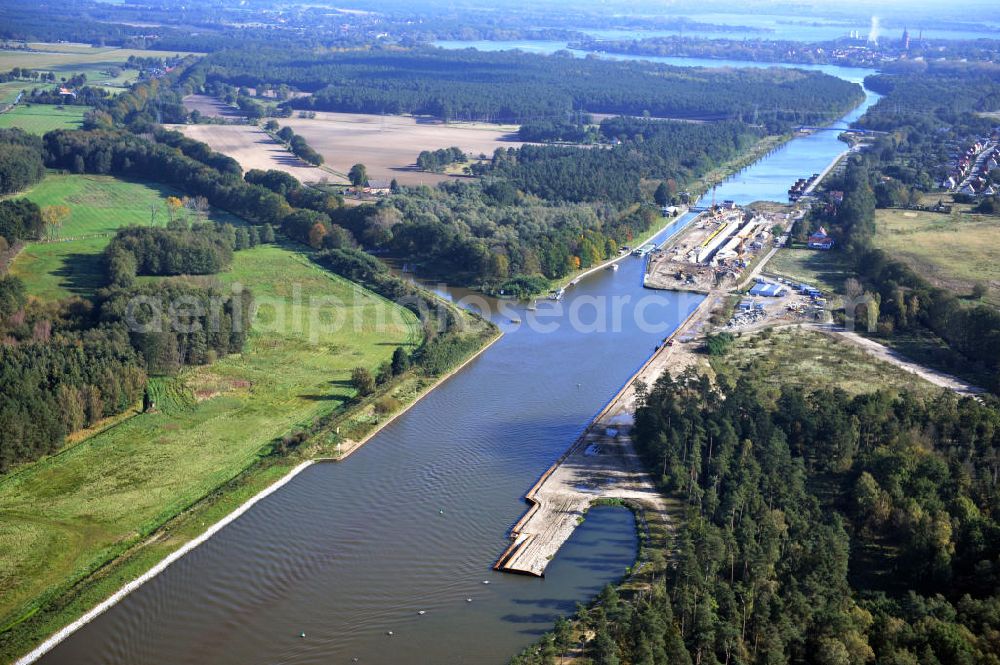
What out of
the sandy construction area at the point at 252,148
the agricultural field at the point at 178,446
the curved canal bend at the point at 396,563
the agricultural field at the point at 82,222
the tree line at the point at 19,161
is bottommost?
the curved canal bend at the point at 396,563

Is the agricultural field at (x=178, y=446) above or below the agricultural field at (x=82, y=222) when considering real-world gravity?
below

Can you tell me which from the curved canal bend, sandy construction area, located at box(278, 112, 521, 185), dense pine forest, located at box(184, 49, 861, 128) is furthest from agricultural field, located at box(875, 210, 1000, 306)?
dense pine forest, located at box(184, 49, 861, 128)

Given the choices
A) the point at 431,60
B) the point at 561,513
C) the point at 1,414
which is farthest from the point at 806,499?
the point at 431,60

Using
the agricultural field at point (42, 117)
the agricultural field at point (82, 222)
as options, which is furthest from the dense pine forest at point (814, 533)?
the agricultural field at point (42, 117)

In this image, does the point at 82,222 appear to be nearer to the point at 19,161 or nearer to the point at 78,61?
the point at 19,161

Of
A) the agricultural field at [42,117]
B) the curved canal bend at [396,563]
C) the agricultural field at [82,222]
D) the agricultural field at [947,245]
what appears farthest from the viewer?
the agricultural field at [42,117]

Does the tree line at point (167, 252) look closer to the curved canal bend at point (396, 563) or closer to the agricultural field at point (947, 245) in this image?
the curved canal bend at point (396, 563)
